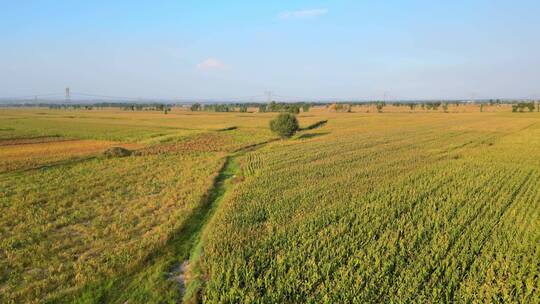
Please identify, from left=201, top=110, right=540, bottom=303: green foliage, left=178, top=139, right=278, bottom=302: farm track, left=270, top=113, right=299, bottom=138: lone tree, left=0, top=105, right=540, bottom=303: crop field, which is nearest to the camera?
left=201, top=110, right=540, bottom=303: green foliage

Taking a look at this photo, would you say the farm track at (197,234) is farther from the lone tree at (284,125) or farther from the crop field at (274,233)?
the lone tree at (284,125)

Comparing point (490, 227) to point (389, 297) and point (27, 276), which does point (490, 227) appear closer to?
point (389, 297)

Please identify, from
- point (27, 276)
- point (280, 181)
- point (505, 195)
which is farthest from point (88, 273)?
point (505, 195)

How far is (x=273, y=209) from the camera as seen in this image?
18.0 m

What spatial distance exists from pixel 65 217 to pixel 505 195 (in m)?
23.7

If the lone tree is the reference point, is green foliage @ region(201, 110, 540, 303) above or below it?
below

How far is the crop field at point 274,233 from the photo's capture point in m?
10.8

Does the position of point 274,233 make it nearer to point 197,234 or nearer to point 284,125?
point 197,234

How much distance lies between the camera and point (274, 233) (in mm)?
14805

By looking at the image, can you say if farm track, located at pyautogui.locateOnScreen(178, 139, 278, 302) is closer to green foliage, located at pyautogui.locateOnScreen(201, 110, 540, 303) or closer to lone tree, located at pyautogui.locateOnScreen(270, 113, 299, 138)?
green foliage, located at pyautogui.locateOnScreen(201, 110, 540, 303)

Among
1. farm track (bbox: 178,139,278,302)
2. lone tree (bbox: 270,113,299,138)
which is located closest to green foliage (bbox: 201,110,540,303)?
farm track (bbox: 178,139,278,302)

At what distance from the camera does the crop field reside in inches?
427

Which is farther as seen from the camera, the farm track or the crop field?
the farm track

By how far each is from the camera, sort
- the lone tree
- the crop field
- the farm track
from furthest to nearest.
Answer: the lone tree → the farm track → the crop field
